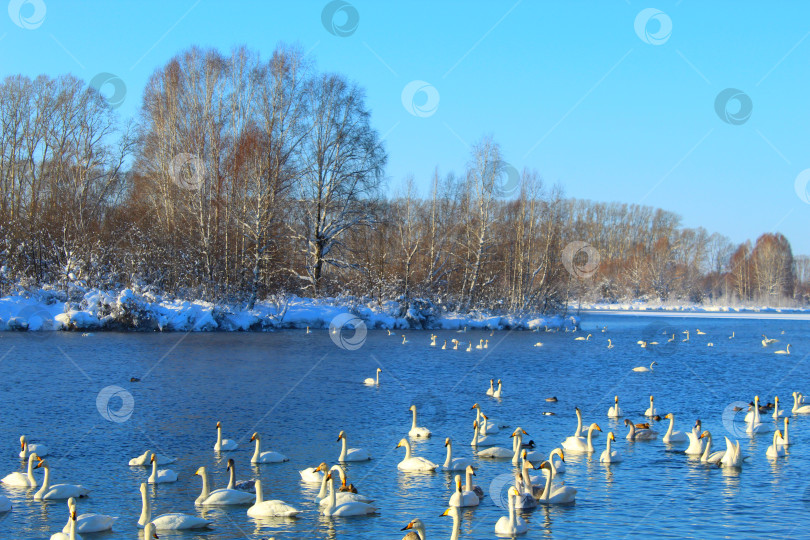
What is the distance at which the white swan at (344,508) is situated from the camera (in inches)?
386

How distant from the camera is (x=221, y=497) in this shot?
33.5 feet

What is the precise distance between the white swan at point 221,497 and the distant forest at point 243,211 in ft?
93.5

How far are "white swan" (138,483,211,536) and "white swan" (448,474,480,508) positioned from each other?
3.40 meters

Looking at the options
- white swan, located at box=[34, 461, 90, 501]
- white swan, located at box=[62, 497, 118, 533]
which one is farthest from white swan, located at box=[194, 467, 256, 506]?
white swan, located at box=[34, 461, 90, 501]

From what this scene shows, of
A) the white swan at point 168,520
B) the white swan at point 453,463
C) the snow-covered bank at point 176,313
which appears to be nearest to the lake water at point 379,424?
the white swan at point 168,520

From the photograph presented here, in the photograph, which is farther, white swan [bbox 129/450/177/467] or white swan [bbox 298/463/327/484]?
white swan [bbox 129/450/177/467]

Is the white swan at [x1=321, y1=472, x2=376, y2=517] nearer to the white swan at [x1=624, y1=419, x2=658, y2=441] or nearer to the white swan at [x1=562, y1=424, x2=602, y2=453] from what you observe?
the white swan at [x1=562, y1=424, x2=602, y2=453]

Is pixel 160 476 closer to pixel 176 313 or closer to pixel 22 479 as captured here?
pixel 22 479

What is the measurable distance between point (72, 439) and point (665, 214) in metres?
115

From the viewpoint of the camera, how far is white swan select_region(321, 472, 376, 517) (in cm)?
980

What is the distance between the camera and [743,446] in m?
14.6

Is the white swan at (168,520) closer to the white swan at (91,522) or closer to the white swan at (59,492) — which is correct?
the white swan at (91,522)

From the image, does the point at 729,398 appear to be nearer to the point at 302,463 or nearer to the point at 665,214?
the point at 302,463

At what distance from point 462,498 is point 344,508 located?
66.4 inches
